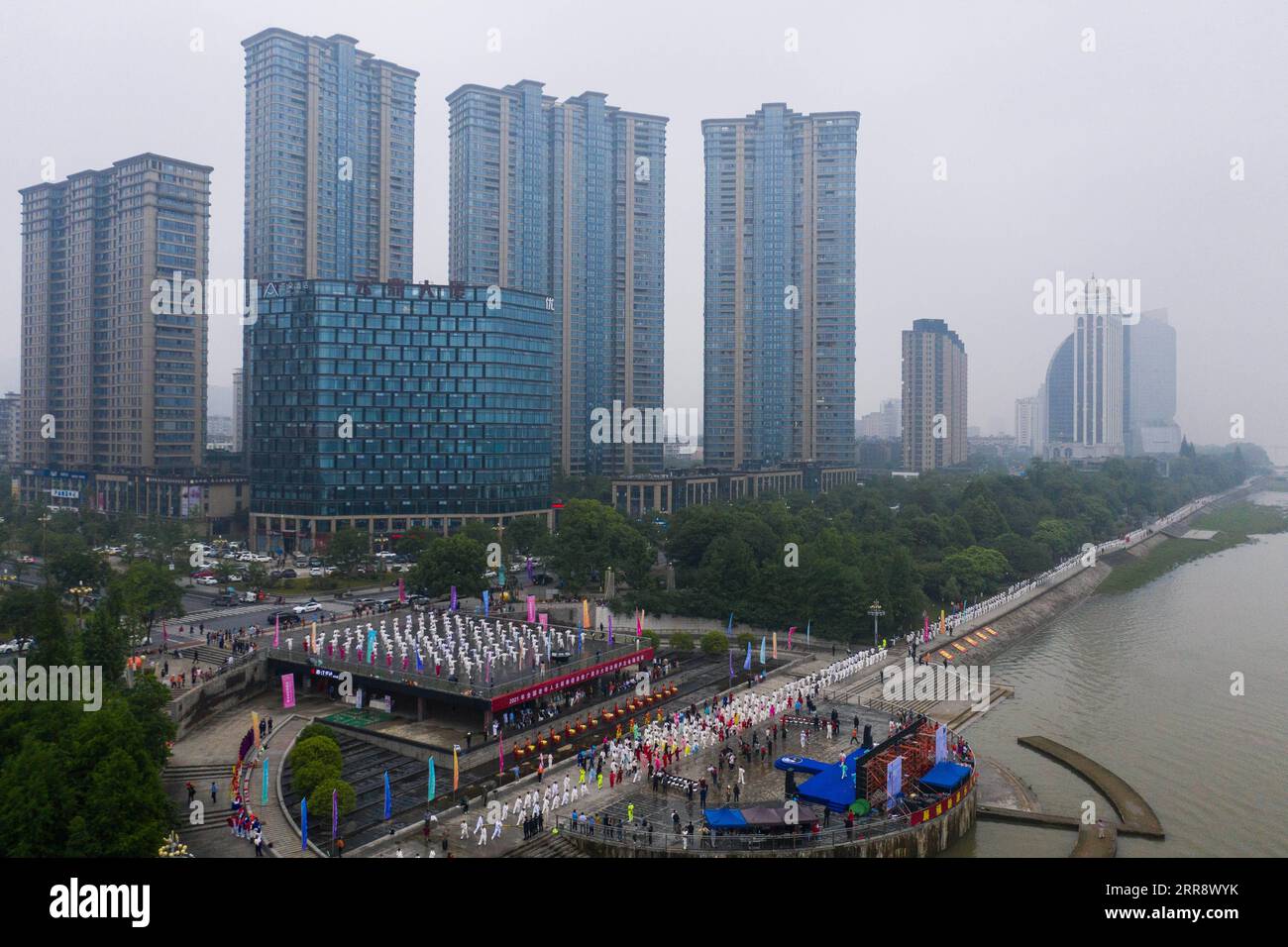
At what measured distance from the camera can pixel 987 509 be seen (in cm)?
6438

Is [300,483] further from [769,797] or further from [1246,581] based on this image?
[1246,581]

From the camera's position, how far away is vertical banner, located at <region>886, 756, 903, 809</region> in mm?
20578

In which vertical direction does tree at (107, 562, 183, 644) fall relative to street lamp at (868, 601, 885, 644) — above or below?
above

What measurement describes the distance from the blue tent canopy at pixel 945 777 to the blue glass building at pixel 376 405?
4401 centimetres

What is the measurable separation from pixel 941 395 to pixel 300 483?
100 meters

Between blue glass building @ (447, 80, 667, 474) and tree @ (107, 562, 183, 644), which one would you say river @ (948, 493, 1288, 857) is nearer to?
tree @ (107, 562, 183, 644)

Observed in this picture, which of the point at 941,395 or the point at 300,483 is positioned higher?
the point at 941,395

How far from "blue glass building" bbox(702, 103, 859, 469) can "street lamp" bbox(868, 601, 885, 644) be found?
6112 cm

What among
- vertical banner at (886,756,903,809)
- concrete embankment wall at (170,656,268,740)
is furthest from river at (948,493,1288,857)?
concrete embankment wall at (170,656,268,740)
